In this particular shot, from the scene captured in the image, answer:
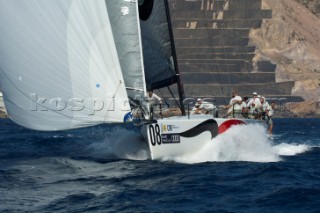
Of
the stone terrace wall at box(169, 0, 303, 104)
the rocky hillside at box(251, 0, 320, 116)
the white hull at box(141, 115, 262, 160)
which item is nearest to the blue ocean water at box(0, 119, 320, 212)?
the white hull at box(141, 115, 262, 160)

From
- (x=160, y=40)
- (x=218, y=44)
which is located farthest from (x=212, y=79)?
(x=160, y=40)

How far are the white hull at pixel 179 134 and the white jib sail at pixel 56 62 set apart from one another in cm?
103

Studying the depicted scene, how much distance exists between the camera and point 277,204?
40.2 ft

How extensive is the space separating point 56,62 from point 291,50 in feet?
253

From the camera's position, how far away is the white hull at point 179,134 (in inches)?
675

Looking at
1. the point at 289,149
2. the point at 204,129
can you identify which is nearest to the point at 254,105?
the point at 289,149

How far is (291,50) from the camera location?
91000 mm

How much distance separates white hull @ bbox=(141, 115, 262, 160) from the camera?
56.2ft

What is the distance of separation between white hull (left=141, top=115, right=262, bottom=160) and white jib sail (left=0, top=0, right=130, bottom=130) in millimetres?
1033

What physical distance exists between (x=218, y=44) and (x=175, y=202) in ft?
235

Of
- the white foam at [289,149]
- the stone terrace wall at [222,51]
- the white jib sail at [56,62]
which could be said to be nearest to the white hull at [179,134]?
the white jib sail at [56,62]

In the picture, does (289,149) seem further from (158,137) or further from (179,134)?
(158,137)

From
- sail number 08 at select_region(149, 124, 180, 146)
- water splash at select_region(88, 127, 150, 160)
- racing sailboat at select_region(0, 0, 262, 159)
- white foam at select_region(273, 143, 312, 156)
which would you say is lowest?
white foam at select_region(273, 143, 312, 156)

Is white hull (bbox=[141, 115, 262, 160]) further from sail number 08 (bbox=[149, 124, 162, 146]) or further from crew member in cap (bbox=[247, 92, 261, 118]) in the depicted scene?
crew member in cap (bbox=[247, 92, 261, 118])
